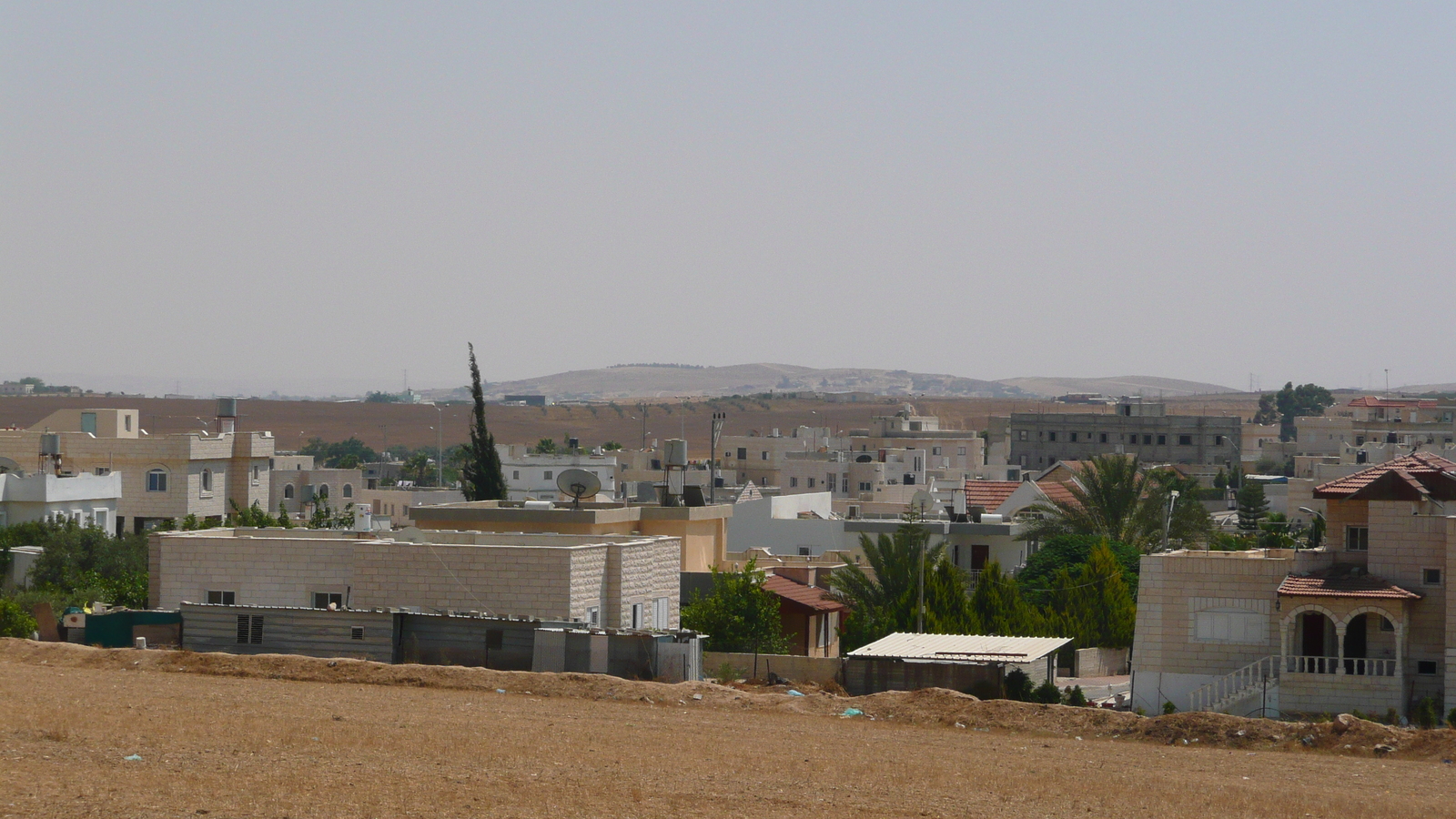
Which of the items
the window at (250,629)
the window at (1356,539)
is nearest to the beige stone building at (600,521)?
the window at (250,629)

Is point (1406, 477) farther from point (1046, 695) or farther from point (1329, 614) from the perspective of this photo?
point (1046, 695)

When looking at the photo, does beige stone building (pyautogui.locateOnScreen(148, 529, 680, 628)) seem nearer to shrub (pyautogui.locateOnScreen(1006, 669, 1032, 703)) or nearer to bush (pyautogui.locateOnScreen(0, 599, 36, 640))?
bush (pyautogui.locateOnScreen(0, 599, 36, 640))

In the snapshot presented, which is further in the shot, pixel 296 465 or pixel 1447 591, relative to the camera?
pixel 296 465

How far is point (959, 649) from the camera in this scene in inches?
1244

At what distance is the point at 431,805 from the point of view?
57.7 ft

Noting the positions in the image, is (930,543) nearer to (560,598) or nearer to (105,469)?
(560,598)

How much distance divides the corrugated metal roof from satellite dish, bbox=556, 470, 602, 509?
25.0 feet

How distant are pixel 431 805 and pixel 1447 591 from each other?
746 inches

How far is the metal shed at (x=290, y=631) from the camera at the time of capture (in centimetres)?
2945

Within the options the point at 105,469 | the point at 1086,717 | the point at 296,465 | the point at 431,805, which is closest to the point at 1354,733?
the point at 1086,717

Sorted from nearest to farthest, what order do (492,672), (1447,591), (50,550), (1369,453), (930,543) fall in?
(492,672)
(1447,591)
(50,550)
(930,543)
(1369,453)

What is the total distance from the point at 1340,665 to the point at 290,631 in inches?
679

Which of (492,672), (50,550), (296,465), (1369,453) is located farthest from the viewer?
(296,465)

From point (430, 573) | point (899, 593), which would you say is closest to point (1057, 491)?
point (899, 593)
